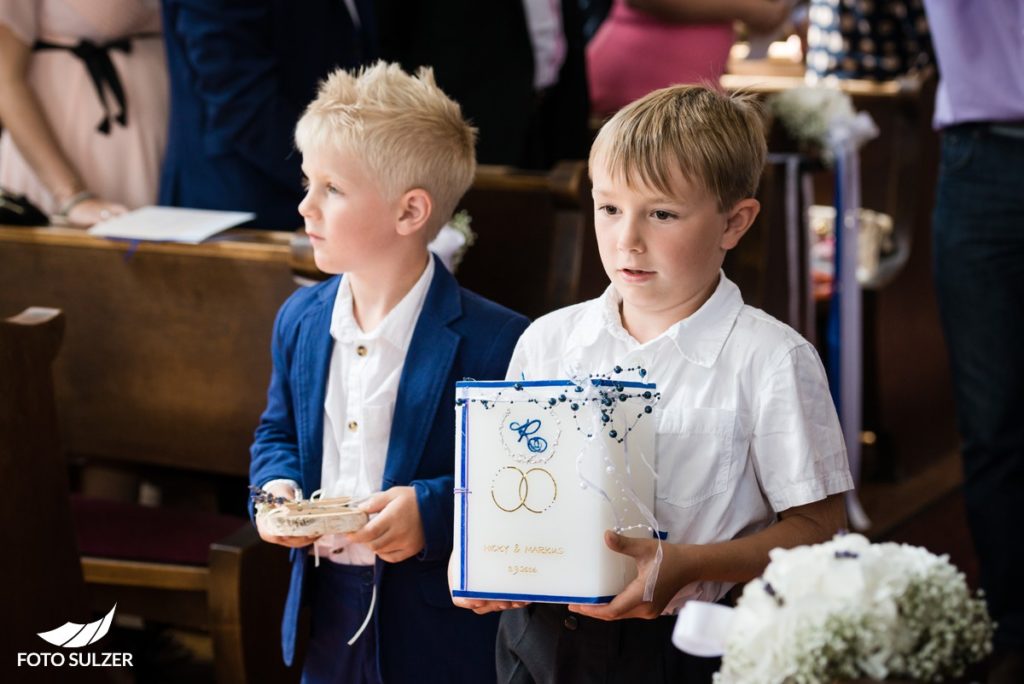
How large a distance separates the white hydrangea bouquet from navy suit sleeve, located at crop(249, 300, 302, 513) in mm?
1041

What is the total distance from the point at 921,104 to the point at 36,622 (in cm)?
365

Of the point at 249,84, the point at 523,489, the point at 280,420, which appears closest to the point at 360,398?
the point at 280,420

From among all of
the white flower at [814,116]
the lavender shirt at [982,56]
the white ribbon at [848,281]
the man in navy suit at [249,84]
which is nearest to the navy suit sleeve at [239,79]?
the man in navy suit at [249,84]

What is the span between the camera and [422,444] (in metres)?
1.98

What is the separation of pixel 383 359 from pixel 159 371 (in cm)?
112

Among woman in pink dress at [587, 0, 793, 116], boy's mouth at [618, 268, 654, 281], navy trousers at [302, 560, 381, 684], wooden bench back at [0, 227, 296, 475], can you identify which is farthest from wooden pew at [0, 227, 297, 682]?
woman in pink dress at [587, 0, 793, 116]

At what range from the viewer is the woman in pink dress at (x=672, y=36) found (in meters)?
4.05

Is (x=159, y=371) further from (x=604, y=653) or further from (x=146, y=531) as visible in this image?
(x=604, y=653)

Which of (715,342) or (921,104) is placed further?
(921,104)

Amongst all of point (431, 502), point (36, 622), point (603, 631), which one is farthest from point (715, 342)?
point (36, 622)

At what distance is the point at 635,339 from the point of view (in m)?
1.66

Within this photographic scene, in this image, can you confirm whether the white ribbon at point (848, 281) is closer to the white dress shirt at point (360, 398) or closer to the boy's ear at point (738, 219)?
the white dress shirt at point (360, 398)

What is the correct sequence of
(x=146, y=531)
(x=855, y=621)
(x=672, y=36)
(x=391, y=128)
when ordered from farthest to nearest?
(x=672, y=36), (x=146, y=531), (x=391, y=128), (x=855, y=621)

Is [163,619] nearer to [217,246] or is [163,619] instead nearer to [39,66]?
[217,246]
